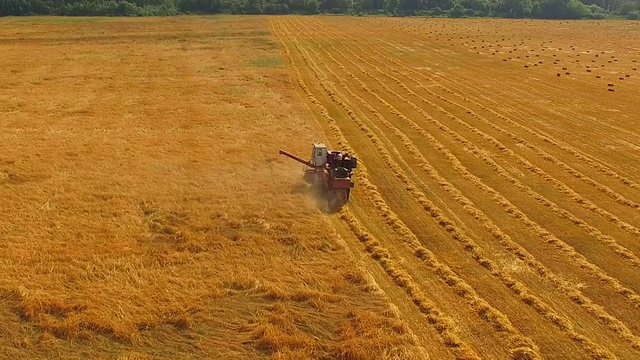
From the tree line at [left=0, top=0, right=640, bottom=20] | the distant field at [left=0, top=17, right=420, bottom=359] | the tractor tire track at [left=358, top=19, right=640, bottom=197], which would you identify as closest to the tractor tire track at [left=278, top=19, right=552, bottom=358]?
the distant field at [left=0, top=17, right=420, bottom=359]

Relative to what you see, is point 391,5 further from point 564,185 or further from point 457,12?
point 564,185

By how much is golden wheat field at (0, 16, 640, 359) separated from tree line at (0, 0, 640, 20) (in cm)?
7362

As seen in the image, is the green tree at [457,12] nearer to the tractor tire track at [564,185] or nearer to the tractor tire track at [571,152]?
the tractor tire track at [571,152]

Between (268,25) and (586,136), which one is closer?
(586,136)

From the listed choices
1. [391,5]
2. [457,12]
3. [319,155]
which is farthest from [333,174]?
[391,5]

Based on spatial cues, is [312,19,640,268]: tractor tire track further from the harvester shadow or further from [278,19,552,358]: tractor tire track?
the harvester shadow

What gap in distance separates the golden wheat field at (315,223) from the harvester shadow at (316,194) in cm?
43

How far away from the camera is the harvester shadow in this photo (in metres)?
17.3

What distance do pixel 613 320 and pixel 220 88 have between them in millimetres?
28432

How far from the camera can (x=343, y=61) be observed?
160ft

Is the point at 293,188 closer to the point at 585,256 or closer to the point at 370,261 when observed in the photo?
the point at 370,261

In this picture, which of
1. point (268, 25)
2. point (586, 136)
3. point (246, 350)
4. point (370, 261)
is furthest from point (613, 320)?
point (268, 25)

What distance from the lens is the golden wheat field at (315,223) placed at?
11305mm

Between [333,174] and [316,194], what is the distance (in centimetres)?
115
